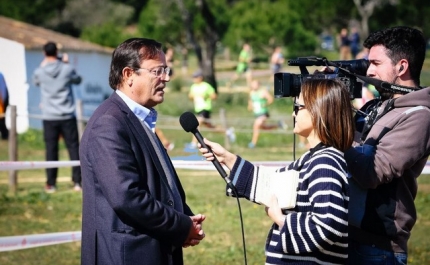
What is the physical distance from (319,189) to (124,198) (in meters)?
0.94

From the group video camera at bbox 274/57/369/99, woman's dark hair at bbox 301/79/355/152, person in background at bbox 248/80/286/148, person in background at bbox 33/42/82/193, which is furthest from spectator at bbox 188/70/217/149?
woman's dark hair at bbox 301/79/355/152

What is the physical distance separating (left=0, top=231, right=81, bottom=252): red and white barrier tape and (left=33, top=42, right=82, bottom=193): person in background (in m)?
5.19

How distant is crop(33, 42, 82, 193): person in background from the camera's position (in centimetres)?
1234

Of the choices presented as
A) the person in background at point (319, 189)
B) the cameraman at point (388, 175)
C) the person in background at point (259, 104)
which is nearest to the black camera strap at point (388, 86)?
the cameraman at point (388, 175)

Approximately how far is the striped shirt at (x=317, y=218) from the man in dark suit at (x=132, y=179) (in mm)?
560

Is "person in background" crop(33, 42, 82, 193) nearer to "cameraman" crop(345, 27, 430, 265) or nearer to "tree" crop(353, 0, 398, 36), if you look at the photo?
"cameraman" crop(345, 27, 430, 265)

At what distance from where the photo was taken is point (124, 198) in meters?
3.86

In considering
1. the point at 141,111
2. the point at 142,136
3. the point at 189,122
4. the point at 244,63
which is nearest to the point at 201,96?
the point at 189,122

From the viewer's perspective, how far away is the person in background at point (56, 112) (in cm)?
1234

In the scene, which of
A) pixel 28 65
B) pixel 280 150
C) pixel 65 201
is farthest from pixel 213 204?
pixel 28 65

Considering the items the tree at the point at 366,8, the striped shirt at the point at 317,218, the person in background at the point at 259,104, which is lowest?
the person in background at the point at 259,104

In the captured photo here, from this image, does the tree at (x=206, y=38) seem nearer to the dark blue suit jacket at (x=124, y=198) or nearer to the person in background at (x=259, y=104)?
the person in background at (x=259, y=104)

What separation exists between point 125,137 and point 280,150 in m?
14.4

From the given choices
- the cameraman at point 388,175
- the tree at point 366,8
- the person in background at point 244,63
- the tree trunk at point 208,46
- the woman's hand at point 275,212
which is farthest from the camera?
the tree at point 366,8
